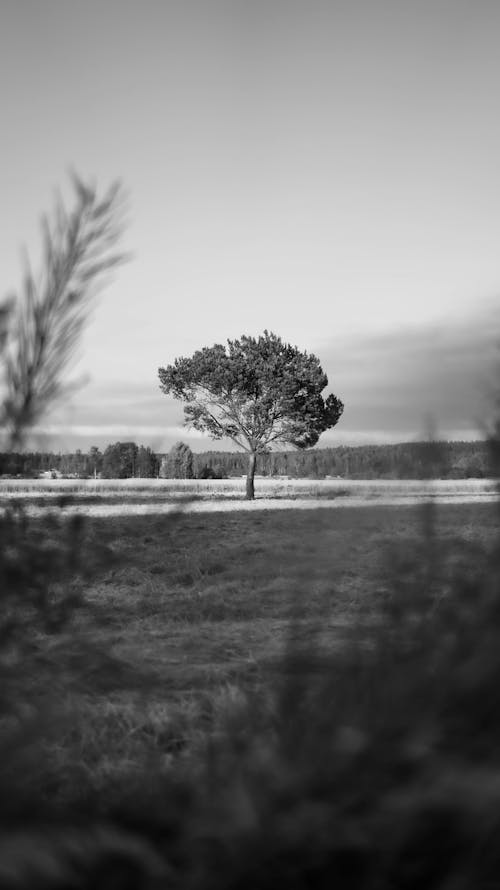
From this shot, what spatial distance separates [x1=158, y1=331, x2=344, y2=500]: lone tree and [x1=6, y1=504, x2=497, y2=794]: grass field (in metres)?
17.9

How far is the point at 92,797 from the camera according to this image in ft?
2.25

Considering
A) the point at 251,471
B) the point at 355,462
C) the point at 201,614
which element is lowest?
the point at 201,614

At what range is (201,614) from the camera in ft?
18.5

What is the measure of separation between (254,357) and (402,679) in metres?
28.4

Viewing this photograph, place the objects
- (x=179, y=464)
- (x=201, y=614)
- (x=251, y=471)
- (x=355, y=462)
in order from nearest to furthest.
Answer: (x=355, y=462), (x=201, y=614), (x=251, y=471), (x=179, y=464)

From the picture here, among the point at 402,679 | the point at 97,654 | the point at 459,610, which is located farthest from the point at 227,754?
the point at 97,654

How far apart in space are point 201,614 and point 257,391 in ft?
76.4

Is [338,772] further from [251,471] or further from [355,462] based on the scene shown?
[251,471]

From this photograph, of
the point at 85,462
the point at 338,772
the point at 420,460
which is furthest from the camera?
the point at 85,462

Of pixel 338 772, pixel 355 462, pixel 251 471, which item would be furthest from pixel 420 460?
pixel 251 471

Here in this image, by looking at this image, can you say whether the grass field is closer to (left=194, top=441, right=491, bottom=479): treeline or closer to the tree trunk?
(left=194, top=441, right=491, bottom=479): treeline

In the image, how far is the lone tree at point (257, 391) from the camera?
91.8ft

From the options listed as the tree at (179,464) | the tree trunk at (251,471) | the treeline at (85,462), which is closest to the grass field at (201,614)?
the treeline at (85,462)

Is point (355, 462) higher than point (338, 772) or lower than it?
higher
